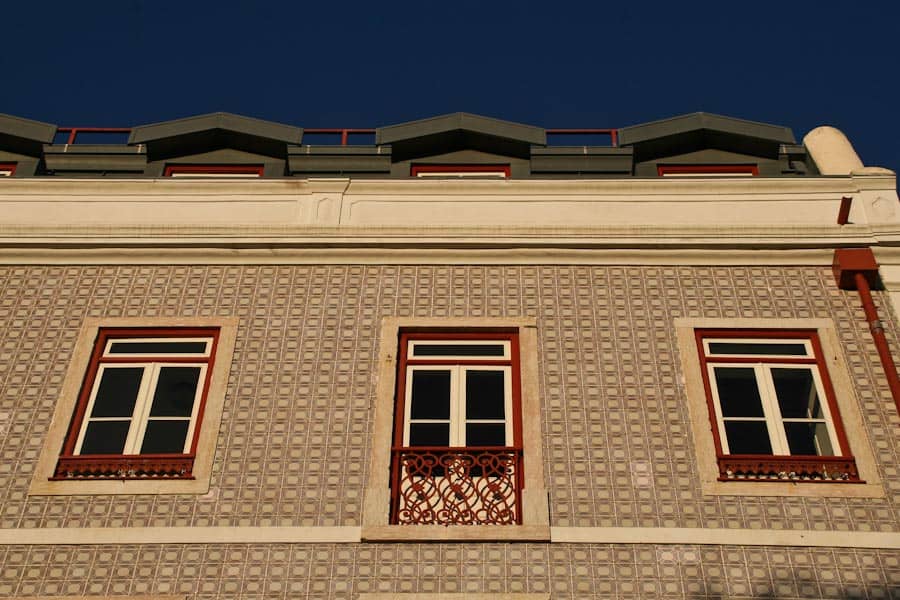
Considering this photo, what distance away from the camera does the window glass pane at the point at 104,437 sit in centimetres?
944

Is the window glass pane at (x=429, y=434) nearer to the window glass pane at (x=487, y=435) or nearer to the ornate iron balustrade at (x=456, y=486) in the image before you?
the window glass pane at (x=487, y=435)

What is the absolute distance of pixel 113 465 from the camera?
9039mm

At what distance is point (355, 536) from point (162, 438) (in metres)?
2.06

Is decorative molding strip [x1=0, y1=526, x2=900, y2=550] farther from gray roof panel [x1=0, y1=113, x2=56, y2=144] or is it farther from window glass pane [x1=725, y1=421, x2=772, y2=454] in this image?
gray roof panel [x1=0, y1=113, x2=56, y2=144]

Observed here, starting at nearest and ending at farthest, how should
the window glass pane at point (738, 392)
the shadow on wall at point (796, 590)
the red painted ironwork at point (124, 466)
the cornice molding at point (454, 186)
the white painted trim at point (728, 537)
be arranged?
the shadow on wall at point (796, 590), the white painted trim at point (728, 537), the red painted ironwork at point (124, 466), the window glass pane at point (738, 392), the cornice molding at point (454, 186)

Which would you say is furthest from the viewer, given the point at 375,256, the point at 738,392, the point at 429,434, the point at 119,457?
the point at 375,256

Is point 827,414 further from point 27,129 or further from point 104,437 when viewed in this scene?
point 27,129

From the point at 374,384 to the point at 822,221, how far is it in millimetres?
4822

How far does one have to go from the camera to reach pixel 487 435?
9461 mm

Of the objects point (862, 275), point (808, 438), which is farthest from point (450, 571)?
point (862, 275)

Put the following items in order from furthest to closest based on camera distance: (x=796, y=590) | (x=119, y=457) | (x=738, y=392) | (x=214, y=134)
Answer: (x=214, y=134), (x=738, y=392), (x=119, y=457), (x=796, y=590)

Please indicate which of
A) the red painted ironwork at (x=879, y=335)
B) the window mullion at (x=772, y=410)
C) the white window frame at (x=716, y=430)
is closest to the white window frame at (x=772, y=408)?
the window mullion at (x=772, y=410)

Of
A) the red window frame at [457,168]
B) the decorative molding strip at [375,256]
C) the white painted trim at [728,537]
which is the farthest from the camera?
the red window frame at [457,168]

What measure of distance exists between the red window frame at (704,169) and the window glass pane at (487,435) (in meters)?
4.55
